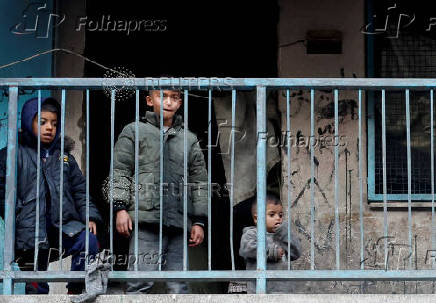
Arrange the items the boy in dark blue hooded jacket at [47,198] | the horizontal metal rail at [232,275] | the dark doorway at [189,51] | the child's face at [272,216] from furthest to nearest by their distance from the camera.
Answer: the dark doorway at [189,51] < the child's face at [272,216] < the boy in dark blue hooded jacket at [47,198] < the horizontal metal rail at [232,275]

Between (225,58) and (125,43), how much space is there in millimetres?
819

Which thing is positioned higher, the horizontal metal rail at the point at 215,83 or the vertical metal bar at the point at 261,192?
the horizontal metal rail at the point at 215,83

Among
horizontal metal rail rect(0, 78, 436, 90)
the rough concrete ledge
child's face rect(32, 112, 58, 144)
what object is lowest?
the rough concrete ledge

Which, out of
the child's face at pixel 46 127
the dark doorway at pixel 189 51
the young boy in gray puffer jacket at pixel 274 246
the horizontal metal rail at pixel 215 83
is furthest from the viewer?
the dark doorway at pixel 189 51

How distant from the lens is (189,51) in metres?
8.59

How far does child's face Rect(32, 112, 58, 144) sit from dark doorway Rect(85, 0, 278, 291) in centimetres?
203

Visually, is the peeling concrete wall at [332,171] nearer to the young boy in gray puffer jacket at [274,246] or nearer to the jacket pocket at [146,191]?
the young boy in gray puffer jacket at [274,246]

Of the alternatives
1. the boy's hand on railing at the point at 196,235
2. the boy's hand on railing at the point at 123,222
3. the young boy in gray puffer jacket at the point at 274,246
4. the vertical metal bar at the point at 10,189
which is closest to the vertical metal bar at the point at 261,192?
the young boy in gray puffer jacket at the point at 274,246

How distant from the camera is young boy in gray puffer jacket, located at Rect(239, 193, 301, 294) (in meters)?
6.63

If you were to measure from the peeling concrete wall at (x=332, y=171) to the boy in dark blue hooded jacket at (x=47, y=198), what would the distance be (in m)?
2.30

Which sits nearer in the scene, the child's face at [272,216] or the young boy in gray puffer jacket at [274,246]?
the young boy in gray puffer jacket at [274,246]

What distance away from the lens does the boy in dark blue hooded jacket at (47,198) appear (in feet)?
20.3

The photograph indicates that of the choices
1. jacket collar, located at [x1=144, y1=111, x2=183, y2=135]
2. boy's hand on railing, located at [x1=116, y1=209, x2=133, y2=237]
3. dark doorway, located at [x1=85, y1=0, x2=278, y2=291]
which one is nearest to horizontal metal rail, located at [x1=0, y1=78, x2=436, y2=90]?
jacket collar, located at [x1=144, y1=111, x2=183, y2=135]

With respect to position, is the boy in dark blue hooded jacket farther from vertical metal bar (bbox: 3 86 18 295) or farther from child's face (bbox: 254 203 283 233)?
child's face (bbox: 254 203 283 233)
